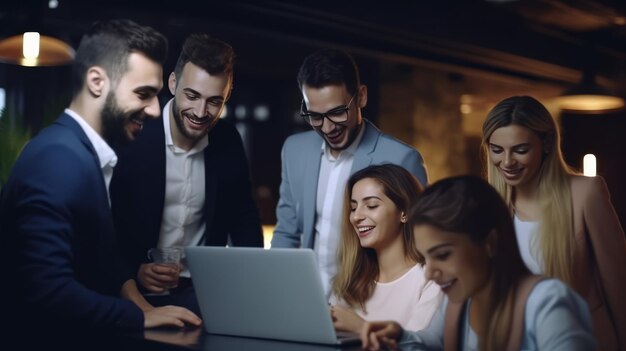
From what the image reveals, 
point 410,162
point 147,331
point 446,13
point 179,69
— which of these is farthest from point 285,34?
point 147,331

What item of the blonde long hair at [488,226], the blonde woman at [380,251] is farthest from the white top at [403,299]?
the blonde long hair at [488,226]

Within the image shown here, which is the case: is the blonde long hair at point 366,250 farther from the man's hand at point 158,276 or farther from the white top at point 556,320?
the white top at point 556,320

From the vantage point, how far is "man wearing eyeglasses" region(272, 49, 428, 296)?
2.99 m

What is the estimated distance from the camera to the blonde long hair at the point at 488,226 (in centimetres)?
203

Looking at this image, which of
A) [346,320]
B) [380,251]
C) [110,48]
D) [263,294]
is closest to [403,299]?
[380,251]

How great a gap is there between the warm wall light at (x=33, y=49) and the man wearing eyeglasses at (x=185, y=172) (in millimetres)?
1144

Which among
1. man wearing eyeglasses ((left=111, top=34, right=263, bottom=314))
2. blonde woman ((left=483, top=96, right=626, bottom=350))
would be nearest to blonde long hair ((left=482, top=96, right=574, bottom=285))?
blonde woman ((left=483, top=96, right=626, bottom=350))

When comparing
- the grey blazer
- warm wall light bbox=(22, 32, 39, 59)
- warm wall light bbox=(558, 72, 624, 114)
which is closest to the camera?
the grey blazer

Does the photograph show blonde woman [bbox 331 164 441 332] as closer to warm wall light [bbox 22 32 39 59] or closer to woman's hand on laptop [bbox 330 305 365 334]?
woman's hand on laptop [bbox 330 305 365 334]

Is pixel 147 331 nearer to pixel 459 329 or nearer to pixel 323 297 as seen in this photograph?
pixel 323 297

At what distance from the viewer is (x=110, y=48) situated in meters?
2.91

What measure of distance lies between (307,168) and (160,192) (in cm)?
52

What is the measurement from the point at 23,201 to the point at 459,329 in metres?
1.34

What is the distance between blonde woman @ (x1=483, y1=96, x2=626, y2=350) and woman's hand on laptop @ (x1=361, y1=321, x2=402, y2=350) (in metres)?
0.53
